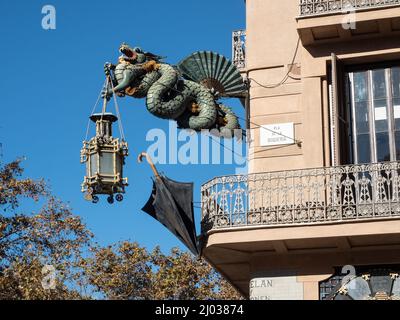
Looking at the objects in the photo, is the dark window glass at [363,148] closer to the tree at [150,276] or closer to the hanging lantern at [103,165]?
the hanging lantern at [103,165]

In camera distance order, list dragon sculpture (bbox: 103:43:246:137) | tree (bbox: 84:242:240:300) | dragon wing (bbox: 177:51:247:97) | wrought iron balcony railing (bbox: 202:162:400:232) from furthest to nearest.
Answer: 1. tree (bbox: 84:242:240:300)
2. dragon wing (bbox: 177:51:247:97)
3. dragon sculpture (bbox: 103:43:246:137)
4. wrought iron balcony railing (bbox: 202:162:400:232)

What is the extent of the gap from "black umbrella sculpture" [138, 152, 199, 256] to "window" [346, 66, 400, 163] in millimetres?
3124

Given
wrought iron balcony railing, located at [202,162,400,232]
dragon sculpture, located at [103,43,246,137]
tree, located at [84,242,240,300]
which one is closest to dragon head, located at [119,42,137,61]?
dragon sculpture, located at [103,43,246,137]

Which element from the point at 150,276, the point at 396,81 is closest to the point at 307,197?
the point at 396,81

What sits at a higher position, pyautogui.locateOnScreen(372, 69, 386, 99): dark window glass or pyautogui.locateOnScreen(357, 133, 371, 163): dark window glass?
pyautogui.locateOnScreen(372, 69, 386, 99): dark window glass

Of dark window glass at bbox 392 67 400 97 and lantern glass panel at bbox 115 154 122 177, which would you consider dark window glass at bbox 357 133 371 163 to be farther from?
lantern glass panel at bbox 115 154 122 177

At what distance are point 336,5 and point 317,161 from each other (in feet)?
9.15

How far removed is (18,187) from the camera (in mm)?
25750

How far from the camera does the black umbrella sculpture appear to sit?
673 inches
